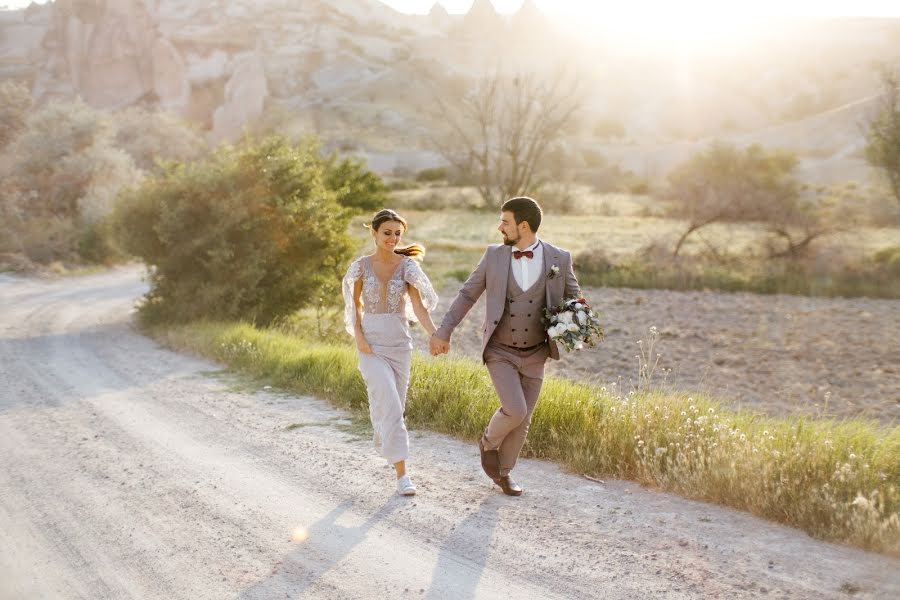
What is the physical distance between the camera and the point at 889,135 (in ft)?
94.8

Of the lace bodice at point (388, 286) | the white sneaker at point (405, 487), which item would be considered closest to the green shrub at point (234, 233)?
the lace bodice at point (388, 286)

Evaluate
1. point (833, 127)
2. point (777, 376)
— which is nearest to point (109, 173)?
point (777, 376)

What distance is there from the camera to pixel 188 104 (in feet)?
311

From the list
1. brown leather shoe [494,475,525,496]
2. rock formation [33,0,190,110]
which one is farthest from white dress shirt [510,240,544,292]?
rock formation [33,0,190,110]

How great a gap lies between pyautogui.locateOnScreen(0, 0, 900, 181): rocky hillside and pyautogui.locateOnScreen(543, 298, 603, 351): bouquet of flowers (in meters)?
53.4

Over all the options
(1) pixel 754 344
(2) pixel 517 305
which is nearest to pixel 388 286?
(2) pixel 517 305

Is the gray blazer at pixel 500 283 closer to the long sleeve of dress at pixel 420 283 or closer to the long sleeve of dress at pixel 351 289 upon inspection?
the long sleeve of dress at pixel 420 283

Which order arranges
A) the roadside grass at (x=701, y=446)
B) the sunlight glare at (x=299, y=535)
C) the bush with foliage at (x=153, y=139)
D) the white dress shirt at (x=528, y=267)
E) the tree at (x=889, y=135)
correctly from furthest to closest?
the bush with foliage at (x=153, y=139) → the tree at (x=889, y=135) → the white dress shirt at (x=528, y=267) → the roadside grass at (x=701, y=446) → the sunlight glare at (x=299, y=535)

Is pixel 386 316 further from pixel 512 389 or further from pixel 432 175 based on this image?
pixel 432 175

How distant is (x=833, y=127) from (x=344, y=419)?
89743 millimetres

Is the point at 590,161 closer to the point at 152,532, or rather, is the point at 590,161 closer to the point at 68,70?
the point at 68,70

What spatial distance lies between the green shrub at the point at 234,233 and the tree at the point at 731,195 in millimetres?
15919

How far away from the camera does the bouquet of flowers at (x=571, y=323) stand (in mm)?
5742

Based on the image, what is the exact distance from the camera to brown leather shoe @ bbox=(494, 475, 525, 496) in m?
6.26
